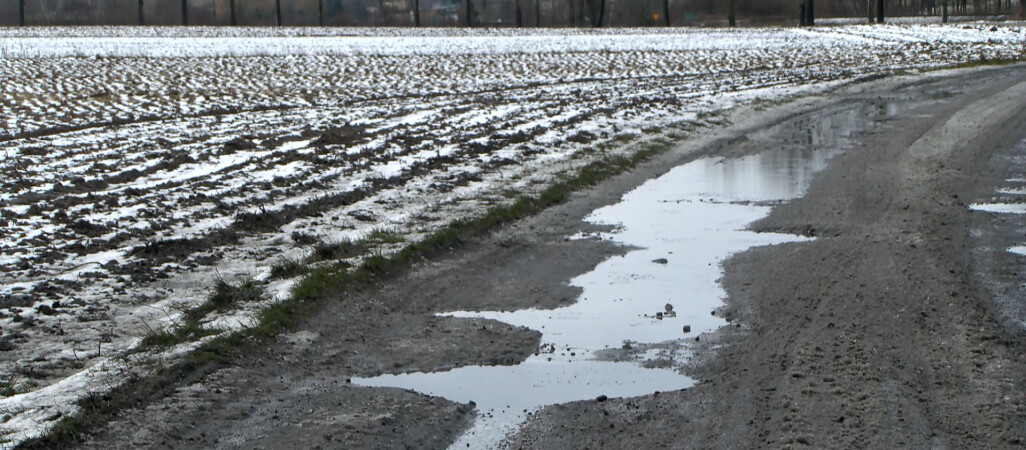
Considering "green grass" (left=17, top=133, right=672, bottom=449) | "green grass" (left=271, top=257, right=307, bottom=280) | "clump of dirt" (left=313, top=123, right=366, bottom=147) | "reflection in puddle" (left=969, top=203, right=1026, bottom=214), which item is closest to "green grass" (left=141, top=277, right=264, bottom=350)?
"green grass" (left=17, top=133, right=672, bottom=449)

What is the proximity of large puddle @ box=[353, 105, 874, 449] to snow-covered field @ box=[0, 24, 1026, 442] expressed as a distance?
5.86 feet

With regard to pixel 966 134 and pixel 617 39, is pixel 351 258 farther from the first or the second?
pixel 617 39

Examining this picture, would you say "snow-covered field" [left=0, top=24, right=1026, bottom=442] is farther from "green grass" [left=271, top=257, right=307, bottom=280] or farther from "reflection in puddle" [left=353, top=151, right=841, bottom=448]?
"reflection in puddle" [left=353, top=151, right=841, bottom=448]

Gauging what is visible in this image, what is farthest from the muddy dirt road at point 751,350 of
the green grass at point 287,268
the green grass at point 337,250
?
the green grass at point 287,268

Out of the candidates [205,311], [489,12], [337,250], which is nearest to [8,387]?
[205,311]

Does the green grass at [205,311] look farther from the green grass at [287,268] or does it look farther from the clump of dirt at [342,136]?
the clump of dirt at [342,136]

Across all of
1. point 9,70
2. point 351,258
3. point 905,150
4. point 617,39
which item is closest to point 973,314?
point 351,258

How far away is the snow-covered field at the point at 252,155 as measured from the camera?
810cm

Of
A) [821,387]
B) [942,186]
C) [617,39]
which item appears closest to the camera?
[821,387]

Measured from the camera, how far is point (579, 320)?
7891mm

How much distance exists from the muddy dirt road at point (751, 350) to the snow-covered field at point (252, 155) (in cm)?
84

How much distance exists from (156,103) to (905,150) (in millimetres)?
18202

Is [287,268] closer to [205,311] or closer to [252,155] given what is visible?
[205,311]

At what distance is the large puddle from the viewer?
6375mm
